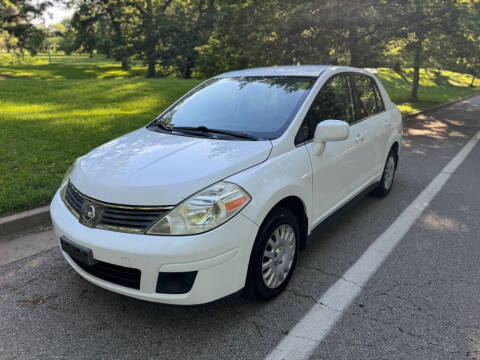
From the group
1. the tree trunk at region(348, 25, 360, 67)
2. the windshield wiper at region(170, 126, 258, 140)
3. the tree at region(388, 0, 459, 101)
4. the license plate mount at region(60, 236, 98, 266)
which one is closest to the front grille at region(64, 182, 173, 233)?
the license plate mount at region(60, 236, 98, 266)

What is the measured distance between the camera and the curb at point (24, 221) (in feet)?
13.0

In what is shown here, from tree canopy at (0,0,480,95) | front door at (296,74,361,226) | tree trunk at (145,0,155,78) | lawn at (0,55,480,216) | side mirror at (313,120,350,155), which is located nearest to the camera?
side mirror at (313,120,350,155)

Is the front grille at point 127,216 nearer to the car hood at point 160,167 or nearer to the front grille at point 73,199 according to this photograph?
the car hood at point 160,167

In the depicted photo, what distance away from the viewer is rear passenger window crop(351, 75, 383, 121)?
13.9 ft

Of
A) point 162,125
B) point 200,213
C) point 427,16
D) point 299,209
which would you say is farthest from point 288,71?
point 427,16

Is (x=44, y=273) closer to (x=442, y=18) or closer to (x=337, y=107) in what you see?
(x=337, y=107)

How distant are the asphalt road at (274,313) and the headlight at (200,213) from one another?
537 mm

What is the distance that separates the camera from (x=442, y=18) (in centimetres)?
1289

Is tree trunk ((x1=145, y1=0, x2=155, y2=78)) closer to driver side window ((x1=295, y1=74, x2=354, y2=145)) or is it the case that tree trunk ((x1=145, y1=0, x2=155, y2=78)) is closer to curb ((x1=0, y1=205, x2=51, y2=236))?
curb ((x1=0, y1=205, x2=51, y2=236))

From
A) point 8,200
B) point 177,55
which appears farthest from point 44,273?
point 177,55

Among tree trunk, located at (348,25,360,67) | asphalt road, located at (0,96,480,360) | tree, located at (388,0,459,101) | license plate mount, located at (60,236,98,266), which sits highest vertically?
tree, located at (388,0,459,101)

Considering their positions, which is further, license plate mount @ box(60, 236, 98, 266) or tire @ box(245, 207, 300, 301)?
tire @ box(245, 207, 300, 301)

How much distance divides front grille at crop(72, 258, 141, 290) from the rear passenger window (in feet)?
9.27

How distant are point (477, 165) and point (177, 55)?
27218mm
